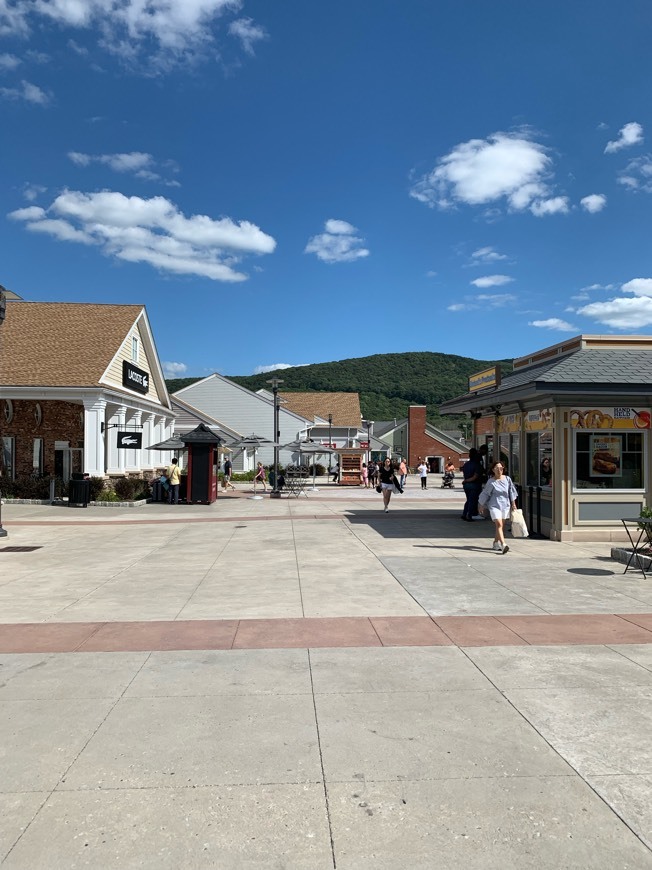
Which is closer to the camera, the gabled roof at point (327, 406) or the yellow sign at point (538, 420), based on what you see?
the yellow sign at point (538, 420)

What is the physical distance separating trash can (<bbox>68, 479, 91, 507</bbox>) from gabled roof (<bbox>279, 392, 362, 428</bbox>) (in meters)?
42.5

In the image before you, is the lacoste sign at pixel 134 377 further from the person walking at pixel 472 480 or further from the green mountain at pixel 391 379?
the green mountain at pixel 391 379

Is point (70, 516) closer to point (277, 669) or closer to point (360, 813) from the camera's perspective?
point (277, 669)

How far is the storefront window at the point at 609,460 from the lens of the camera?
513 inches

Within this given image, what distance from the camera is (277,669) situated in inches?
211

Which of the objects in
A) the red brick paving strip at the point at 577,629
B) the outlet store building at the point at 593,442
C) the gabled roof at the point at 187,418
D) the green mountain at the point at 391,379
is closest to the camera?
the red brick paving strip at the point at 577,629

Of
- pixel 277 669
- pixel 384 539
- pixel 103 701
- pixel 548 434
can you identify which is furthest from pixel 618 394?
pixel 103 701

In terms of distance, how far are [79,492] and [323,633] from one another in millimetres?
16666

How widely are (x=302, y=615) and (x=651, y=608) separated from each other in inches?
157

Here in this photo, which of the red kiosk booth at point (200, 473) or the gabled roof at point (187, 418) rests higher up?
the gabled roof at point (187, 418)

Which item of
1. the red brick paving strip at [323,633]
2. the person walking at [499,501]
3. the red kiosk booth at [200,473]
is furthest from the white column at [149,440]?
the red brick paving strip at [323,633]

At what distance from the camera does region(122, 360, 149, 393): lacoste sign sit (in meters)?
27.4

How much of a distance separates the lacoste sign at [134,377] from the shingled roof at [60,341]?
50.5 inches

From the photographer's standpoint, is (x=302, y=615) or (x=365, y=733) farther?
(x=302, y=615)
